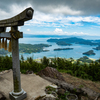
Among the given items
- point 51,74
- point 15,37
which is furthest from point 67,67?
point 15,37

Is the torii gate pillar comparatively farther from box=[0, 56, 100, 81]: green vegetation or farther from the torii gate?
box=[0, 56, 100, 81]: green vegetation

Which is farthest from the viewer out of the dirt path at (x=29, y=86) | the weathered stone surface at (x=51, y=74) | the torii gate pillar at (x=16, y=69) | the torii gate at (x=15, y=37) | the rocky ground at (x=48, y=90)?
the weathered stone surface at (x=51, y=74)

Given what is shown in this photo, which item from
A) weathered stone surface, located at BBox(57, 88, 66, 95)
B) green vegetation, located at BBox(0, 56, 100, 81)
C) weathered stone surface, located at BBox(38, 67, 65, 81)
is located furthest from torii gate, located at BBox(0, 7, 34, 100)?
green vegetation, located at BBox(0, 56, 100, 81)

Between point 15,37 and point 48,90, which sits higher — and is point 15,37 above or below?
above

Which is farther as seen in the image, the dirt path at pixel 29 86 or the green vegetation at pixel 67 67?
the green vegetation at pixel 67 67

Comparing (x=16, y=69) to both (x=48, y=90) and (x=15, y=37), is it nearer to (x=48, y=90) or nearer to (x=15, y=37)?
(x=15, y=37)

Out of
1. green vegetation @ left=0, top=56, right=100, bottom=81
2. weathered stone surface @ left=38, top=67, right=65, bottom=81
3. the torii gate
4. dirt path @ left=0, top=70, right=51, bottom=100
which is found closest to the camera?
the torii gate

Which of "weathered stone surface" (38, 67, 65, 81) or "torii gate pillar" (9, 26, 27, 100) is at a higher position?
"torii gate pillar" (9, 26, 27, 100)

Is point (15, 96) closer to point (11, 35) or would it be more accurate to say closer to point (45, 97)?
point (45, 97)

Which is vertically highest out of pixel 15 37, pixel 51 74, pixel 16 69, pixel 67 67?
pixel 15 37

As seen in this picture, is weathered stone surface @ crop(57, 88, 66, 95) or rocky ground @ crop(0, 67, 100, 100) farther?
weathered stone surface @ crop(57, 88, 66, 95)

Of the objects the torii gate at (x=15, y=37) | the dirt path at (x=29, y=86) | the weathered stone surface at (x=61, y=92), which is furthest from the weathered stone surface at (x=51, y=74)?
the torii gate at (x=15, y=37)

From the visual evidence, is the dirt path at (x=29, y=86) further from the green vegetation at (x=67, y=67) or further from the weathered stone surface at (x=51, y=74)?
the green vegetation at (x=67, y=67)

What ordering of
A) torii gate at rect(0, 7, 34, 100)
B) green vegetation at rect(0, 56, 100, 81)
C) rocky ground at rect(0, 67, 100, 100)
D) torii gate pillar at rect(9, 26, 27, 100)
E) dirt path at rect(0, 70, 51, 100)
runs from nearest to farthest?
torii gate at rect(0, 7, 34, 100) → torii gate pillar at rect(9, 26, 27, 100) → rocky ground at rect(0, 67, 100, 100) → dirt path at rect(0, 70, 51, 100) → green vegetation at rect(0, 56, 100, 81)
